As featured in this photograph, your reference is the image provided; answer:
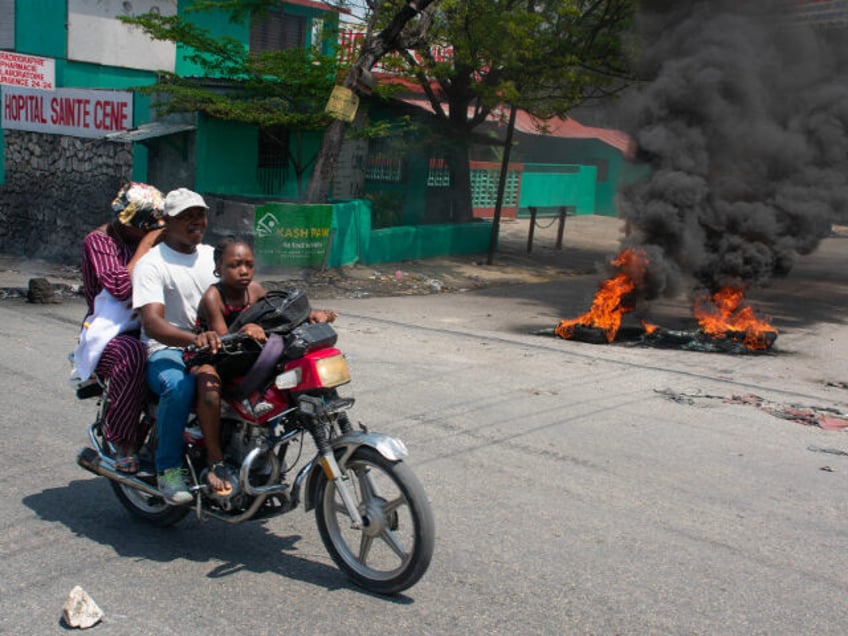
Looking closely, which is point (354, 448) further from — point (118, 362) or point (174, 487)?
point (118, 362)

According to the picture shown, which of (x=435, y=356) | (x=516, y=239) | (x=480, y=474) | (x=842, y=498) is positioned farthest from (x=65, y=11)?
(x=842, y=498)

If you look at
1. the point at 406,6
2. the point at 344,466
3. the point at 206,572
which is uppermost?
the point at 406,6

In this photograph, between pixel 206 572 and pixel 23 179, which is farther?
pixel 23 179

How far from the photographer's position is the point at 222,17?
22234mm

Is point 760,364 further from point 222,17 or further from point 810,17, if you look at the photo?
point 222,17

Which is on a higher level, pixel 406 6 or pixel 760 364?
pixel 406 6

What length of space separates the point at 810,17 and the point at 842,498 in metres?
11.8

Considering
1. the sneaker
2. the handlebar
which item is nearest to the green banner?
the sneaker

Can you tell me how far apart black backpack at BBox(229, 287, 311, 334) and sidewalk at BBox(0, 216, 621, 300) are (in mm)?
9217

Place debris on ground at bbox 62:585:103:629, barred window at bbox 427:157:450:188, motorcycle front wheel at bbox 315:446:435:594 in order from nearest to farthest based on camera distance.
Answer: debris on ground at bbox 62:585:103:629 < motorcycle front wheel at bbox 315:446:435:594 < barred window at bbox 427:157:450:188

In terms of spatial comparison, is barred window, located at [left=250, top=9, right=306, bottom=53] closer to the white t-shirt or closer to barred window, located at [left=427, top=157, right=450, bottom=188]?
barred window, located at [left=427, top=157, right=450, bottom=188]

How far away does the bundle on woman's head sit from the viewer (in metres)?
4.48

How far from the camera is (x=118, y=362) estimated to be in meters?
4.21

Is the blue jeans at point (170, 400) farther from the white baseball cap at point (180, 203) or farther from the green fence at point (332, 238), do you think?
the green fence at point (332, 238)
